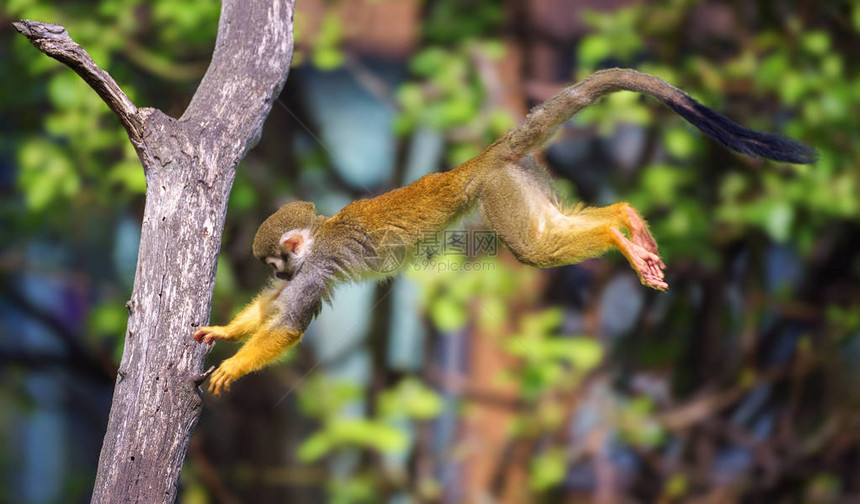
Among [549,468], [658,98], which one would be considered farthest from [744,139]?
[549,468]

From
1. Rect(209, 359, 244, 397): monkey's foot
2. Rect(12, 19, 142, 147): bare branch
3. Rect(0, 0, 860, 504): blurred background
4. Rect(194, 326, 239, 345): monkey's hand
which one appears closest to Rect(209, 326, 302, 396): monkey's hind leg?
Rect(209, 359, 244, 397): monkey's foot

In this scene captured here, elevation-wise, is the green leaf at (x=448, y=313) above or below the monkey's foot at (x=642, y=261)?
above

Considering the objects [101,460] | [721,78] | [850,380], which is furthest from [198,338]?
[850,380]

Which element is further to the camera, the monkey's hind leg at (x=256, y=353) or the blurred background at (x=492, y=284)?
the blurred background at (x=492, y=284)

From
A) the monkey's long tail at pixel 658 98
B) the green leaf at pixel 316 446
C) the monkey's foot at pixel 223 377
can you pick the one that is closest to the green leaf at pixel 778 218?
the monkey's long tail at pixel 658 98

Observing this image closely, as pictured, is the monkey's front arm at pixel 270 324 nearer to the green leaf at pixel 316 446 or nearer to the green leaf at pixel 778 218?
the green leaf at pixel 316 446

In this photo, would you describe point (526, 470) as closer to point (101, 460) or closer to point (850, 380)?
point (850, 380)

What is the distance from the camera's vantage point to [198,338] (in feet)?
5.81

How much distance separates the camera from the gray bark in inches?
66.6

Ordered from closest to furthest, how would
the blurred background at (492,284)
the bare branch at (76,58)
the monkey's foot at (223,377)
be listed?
the bare branch at (76,58) < the monkey's foot at (223,377) < the blurred background at (492,284)

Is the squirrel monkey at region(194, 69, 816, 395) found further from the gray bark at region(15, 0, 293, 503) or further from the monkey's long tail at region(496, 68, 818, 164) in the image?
the gray bark at region(15, 0, 293, 503)

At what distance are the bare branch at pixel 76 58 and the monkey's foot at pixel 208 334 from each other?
499 millimetres

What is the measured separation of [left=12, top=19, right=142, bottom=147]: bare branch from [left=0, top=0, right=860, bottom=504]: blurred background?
2092 mm

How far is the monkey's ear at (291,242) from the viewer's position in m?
2.32
